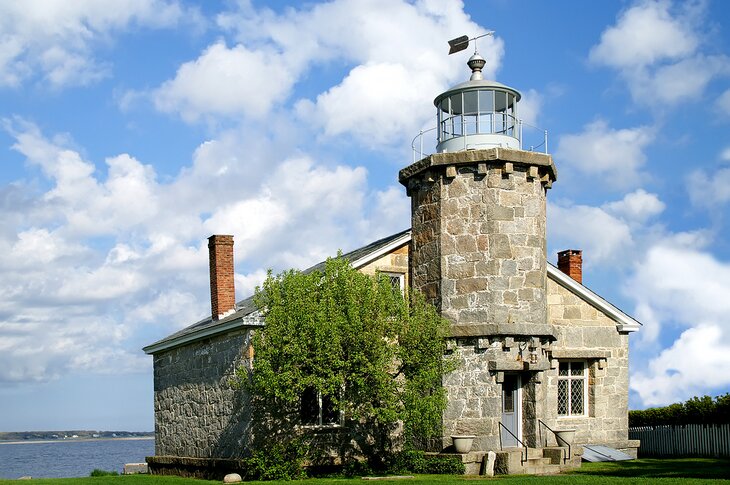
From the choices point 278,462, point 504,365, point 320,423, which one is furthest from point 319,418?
point 504,365

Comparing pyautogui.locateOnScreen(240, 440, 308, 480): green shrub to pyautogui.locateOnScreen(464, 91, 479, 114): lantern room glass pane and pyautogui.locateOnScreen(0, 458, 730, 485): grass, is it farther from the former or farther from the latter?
pyautogui.locateOnScreen(464, 91, 479, 114): lantern room glass pane

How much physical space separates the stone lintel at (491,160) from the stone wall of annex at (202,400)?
5.80 metres

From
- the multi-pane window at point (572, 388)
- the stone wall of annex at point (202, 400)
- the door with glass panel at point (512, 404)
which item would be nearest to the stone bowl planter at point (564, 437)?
the door with glass panel at point (512, 404)

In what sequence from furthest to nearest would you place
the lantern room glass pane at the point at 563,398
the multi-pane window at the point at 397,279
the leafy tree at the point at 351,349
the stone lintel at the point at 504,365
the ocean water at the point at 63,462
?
the ocean water at the point at 63,462
the lantern room glass pane at the point at 563,398
the multi-pane window at the point at 397,279
the stone lintel at the point at 504,365
the leafy tree at the point at 351,349

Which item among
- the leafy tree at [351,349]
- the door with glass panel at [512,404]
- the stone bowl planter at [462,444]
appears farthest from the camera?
the door with glass panel at [512,404]

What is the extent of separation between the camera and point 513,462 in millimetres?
19219

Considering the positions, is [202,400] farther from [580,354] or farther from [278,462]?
[580,354]

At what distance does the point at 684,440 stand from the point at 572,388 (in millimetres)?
4133

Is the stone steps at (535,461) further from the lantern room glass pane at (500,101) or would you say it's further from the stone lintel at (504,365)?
the lantern room glass pane at (500,101)

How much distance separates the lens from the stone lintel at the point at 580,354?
2444cm

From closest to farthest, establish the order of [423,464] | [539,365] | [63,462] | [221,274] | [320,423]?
[423,464]
[320,423]
[539,365]
[221,274]
[63,462]

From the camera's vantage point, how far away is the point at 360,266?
2127cm

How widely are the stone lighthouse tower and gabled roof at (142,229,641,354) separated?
1.12 metres

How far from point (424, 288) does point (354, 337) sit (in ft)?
10.3
